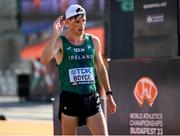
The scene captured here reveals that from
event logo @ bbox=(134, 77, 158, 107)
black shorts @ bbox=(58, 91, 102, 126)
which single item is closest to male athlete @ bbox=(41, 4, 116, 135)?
black shorts @ bbox=(58, 91, 102, 126)

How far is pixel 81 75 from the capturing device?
6965 millimetres

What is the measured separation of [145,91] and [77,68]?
316 centimetres

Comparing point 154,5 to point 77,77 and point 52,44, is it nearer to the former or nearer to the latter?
point 77,77

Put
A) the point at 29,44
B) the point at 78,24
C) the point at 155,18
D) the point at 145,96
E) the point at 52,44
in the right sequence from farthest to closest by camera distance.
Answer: the point at 29,44 < the point at 155,18 < the point at 145,96 < the point at 78,24 < the point at 52,44

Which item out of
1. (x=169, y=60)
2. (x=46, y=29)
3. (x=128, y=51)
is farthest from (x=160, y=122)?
(x=46, y=29)

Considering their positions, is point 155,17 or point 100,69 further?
point 155,17

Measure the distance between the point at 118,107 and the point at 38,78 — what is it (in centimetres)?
1679

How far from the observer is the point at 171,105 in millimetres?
9594

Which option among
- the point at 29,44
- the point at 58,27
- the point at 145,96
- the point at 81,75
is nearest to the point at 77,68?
the point at 81,75

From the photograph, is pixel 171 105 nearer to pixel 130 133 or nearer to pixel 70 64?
pixel 130 133

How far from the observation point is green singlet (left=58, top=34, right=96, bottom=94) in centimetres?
696

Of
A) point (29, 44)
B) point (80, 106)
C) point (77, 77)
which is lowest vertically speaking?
point (29, 44)

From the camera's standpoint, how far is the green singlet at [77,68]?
696 centimetres

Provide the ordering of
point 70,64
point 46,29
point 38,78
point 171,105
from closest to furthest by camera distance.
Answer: point 70,64
point 171,105
point 38,78
point 46,29
